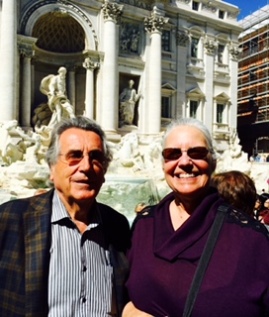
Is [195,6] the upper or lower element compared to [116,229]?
upper

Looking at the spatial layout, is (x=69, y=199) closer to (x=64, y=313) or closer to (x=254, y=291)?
(x=64, y=313)

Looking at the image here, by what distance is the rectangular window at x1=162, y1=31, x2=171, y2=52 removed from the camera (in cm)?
2150

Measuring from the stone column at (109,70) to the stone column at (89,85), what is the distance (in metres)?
0.48

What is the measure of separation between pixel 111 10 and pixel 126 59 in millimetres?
2400

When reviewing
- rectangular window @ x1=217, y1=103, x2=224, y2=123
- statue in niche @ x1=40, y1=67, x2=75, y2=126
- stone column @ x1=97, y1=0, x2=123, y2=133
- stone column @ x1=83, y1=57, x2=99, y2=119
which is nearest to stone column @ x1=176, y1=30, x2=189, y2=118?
rectangular window @ x1=217, y1=103, x2=224, y2=123

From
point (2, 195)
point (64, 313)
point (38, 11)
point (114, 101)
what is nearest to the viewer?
point (64, 313)

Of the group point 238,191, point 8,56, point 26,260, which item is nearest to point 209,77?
point 8,56

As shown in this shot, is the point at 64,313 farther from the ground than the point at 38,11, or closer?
closer

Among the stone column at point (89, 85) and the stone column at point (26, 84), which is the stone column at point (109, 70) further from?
the stone column at point (26, 84)

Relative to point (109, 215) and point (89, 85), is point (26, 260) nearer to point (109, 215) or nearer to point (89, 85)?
point (109, 215)

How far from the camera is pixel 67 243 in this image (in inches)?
75.6

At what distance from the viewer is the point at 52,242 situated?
6.21 feet

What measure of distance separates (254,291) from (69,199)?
963mm

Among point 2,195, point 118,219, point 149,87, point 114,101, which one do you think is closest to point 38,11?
point 114,101
